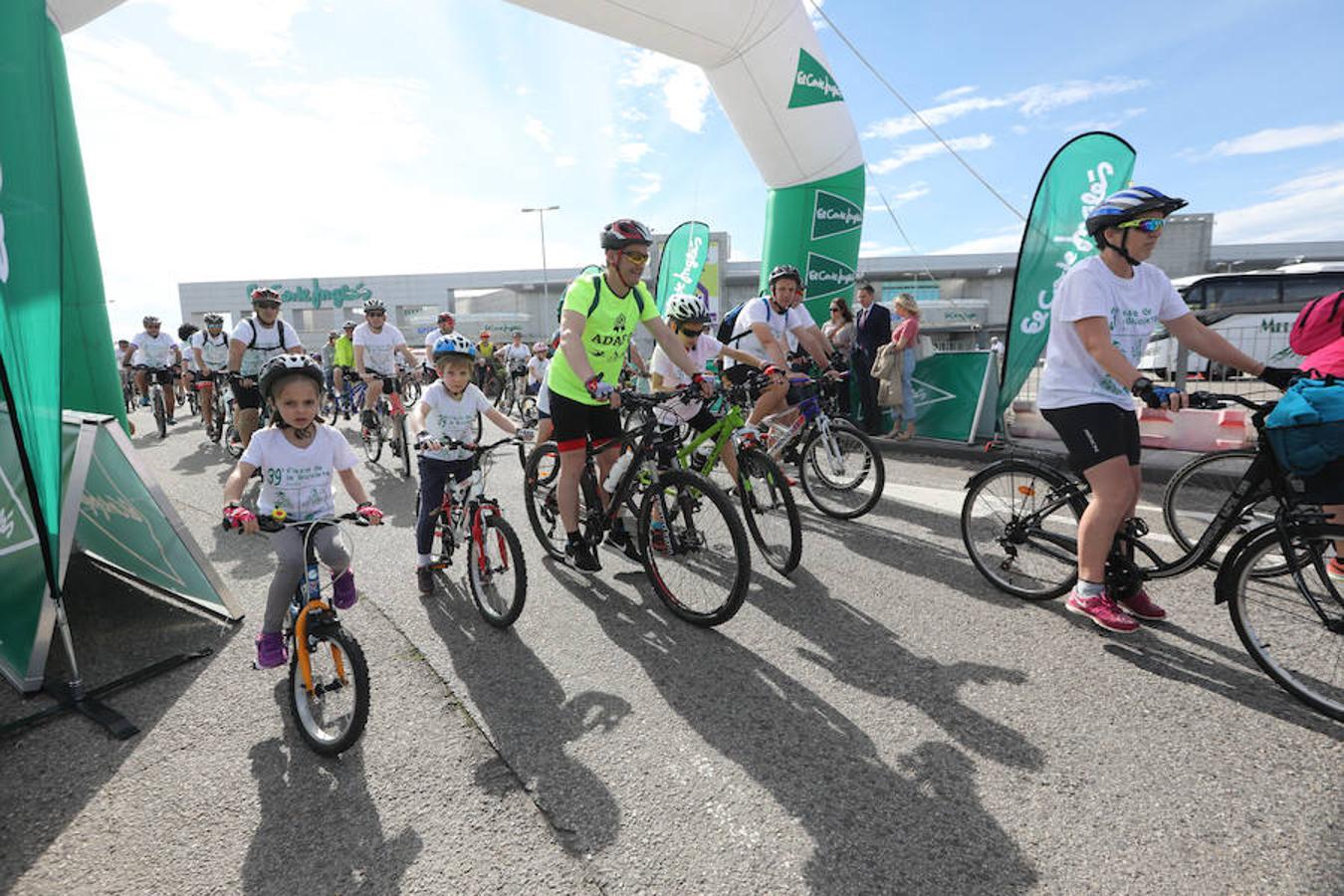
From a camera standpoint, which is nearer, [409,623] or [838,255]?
[409,623]

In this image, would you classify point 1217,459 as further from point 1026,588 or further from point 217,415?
point 217,415

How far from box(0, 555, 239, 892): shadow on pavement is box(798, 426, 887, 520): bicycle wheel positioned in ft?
14.6

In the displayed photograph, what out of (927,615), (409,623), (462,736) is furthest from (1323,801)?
(409,623)

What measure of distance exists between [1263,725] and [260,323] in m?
8.76

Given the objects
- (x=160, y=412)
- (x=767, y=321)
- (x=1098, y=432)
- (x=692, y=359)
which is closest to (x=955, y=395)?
(x=767, y=321)

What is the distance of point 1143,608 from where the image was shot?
3.60 m

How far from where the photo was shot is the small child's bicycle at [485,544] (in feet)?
12.3

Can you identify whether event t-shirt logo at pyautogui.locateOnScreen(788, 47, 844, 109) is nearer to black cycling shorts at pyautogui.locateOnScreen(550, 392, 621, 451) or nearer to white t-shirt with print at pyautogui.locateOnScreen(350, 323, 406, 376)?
white t-shirt with print at pyautogui.locateOnScreen(350, 323, 406, 376)

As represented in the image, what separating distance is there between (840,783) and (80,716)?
3352 millimetres

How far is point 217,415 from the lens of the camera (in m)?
10.8

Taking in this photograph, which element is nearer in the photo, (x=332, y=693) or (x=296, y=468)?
(x=332, y=693)

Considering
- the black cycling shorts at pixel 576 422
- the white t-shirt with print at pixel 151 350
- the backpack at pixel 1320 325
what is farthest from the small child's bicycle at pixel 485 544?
the white t-shirt with print at pixel 151 350

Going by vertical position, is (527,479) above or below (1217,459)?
below

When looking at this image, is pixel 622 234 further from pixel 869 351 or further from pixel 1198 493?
pixel 869 351
